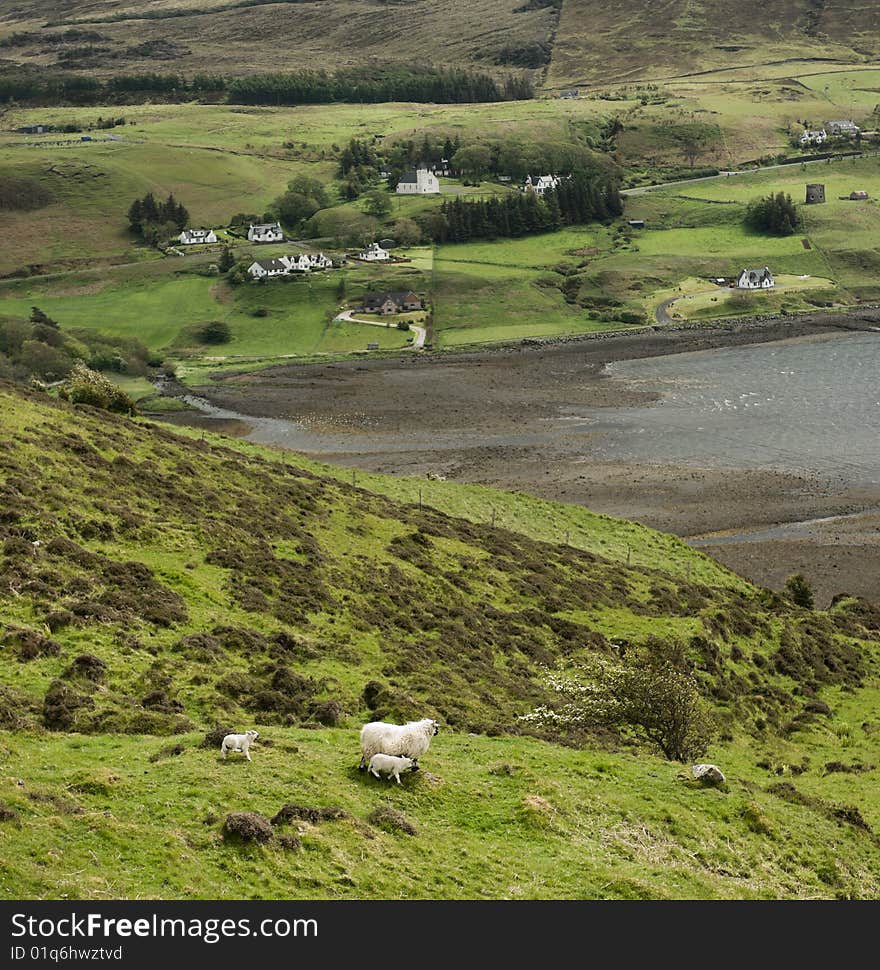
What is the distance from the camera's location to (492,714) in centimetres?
3572

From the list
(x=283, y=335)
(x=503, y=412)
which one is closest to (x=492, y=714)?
(x=503, y=412)

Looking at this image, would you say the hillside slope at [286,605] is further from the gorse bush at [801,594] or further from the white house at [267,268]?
the white house at [267,268]

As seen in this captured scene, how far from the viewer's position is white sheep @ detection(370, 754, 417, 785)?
25031mm

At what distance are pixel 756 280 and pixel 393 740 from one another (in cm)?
16073

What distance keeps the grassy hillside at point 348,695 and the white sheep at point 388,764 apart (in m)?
0.47

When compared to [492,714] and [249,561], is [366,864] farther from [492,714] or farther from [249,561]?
[249,561]

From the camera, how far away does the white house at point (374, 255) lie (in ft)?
612

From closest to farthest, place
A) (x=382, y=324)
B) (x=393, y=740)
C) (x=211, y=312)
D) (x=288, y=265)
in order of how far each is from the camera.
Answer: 1. (x=393, y=740)
2. (x=382, y=324)
3. (x=211, y=312)
4. (x=288, y=265)

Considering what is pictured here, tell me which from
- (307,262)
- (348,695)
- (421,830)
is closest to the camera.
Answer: (421,830)

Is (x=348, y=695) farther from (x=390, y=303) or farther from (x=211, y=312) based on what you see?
(x=211, y=312)

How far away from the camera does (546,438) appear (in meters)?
109

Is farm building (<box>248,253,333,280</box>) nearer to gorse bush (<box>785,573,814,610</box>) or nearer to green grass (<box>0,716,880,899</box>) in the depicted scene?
gorse bush (<box>785,573,814,610</box>)

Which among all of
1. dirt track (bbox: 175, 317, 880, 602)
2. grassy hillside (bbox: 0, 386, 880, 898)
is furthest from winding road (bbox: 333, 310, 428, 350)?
grassy hillside (bbox: 0, 386, 880, 898)

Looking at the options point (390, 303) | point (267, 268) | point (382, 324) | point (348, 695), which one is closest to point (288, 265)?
point (267, 268)
